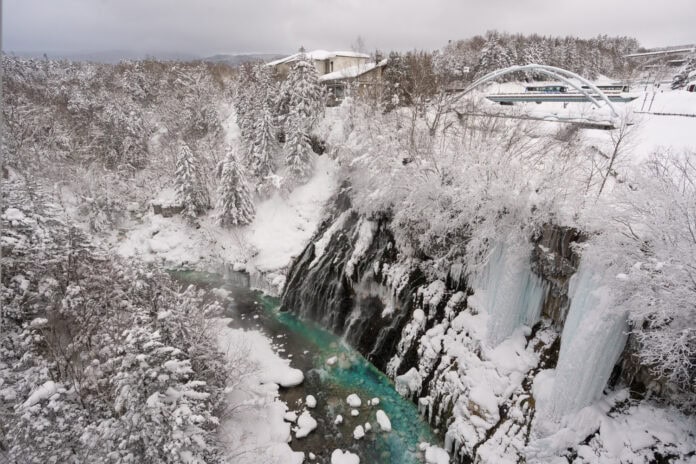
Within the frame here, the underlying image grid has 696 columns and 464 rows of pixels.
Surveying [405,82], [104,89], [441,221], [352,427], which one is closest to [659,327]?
[441,221]

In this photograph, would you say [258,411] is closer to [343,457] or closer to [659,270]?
[343,457]

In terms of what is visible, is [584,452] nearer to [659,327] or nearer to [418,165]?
[659,327]

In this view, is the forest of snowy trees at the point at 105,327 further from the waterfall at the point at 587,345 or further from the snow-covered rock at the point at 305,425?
the waterfall at the point at 587,345

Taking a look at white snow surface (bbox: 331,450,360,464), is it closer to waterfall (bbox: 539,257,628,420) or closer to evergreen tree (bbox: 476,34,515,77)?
waterfall (bbox: 539,257,628,420)

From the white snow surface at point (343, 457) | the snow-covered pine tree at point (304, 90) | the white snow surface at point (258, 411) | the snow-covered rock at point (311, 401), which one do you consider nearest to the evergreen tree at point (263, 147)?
the snow-covered pine tree at point (304, 90)

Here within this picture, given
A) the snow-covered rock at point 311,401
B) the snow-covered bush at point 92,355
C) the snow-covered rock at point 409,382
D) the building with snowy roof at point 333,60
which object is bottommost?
the snow-covered rock at point 311,401

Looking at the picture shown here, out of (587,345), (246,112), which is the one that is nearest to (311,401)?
(587,345)
